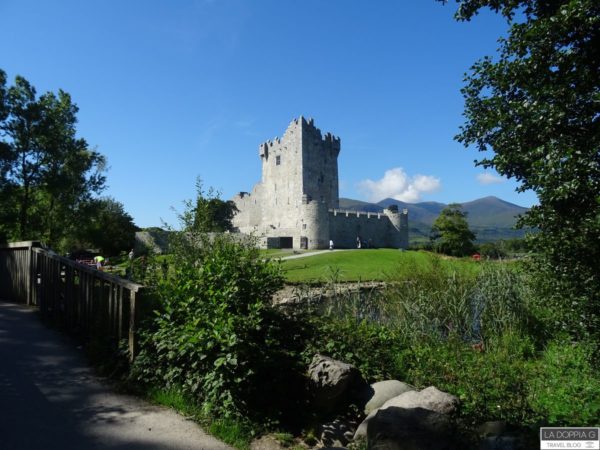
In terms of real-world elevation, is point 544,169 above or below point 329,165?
below

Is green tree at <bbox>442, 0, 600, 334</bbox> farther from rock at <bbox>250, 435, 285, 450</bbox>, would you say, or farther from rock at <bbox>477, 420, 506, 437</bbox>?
rock at <bbox>250, 435, 285, 450</bbox>


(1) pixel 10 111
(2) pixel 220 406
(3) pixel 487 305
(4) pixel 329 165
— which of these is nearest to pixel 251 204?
(4) pixel 329 165

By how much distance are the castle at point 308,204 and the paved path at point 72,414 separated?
127 feet

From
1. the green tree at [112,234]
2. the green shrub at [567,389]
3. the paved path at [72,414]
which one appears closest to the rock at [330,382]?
the paved path at [72,414]

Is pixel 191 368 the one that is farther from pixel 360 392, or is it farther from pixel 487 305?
pixel 487 305

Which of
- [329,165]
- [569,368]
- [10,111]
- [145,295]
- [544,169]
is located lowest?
[569,368]

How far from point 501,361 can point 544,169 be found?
10.8 ft

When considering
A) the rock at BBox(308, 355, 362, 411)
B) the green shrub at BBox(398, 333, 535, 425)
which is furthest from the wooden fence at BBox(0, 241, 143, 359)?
the green shrub at BBox(398, 333, 535, 425)

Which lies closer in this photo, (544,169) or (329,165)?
(544,169)

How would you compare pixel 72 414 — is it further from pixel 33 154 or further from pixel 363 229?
pixel 363 229

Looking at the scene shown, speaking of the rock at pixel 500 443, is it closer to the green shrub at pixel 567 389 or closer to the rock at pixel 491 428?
the rock at pixel 491 428

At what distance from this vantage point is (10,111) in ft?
52.7

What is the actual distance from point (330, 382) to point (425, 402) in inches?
41.3

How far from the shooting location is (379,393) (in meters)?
4.84
